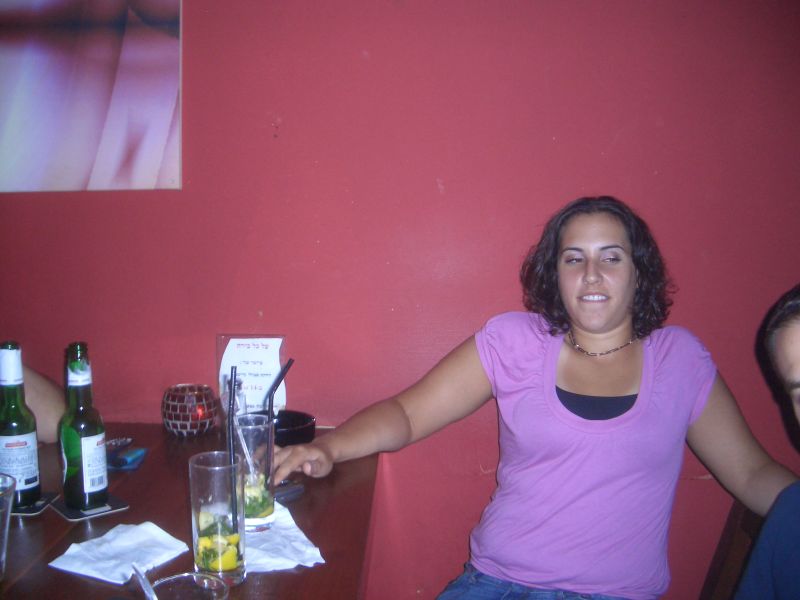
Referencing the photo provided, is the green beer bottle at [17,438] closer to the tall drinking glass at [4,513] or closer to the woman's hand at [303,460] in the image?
the tall drinking glass at [4,513]

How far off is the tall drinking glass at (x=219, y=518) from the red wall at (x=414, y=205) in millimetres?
721

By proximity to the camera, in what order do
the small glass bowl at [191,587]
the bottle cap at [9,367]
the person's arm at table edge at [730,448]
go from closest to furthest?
1. the small glass bowl at [191,587]
2. the bottle cap at [9,367]
3. the person's arm at table edge at [730,448]

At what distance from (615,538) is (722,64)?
1.22m

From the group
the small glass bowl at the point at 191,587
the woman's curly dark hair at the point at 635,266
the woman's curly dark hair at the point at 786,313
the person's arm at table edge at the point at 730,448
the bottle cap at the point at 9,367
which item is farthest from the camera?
the woman's curly dark hair at the point at 635,266

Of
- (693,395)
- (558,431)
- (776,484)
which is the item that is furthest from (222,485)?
(776,484)

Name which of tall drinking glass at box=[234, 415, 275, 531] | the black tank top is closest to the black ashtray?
tall drinking glass at box=[234, 415, 275, 531]

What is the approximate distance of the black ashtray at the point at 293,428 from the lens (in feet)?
4.30

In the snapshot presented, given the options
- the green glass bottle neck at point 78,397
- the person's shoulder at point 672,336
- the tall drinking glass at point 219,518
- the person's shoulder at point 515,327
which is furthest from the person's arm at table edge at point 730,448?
the green glass bottle neck at point 78,397

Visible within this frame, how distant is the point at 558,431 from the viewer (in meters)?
1.26

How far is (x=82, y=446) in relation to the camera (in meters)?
1.00

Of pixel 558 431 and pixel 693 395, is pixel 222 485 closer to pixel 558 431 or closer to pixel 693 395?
Result: pixel 558 431

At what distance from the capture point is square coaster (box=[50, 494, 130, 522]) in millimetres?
996

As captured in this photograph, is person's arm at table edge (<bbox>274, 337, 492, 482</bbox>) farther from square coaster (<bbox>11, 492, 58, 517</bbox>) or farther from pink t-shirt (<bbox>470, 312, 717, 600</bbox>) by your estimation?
square coaster (<bbox>11, 492, 58, 517</bbox>)

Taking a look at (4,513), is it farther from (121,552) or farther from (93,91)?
(93,91)
